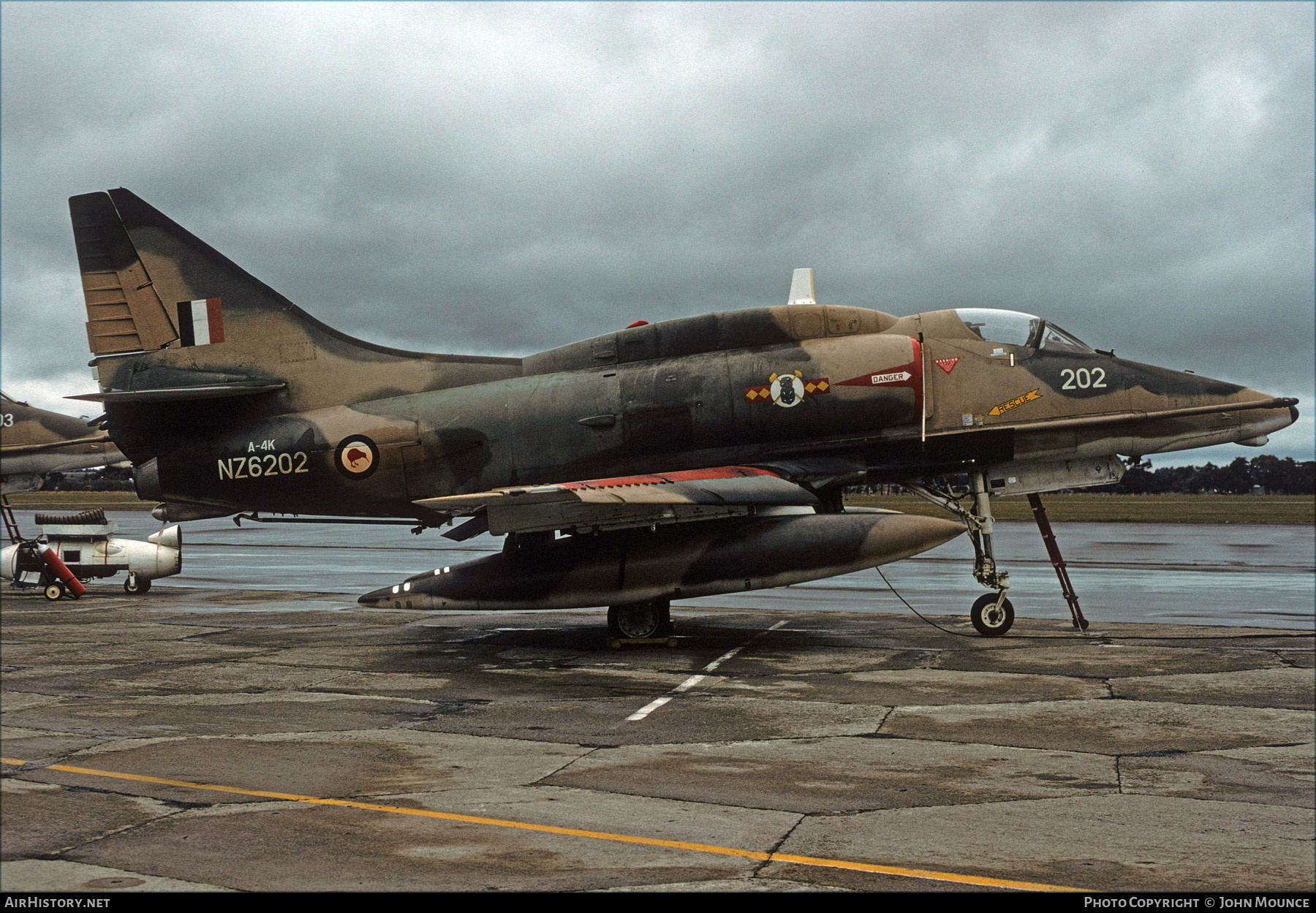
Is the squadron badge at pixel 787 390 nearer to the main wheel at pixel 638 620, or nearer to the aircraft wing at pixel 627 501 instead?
the aircraft wing at pixel 627 501

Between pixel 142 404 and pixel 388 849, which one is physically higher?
pixel 142 404

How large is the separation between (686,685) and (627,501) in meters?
2.06

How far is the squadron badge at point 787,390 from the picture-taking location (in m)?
12.7

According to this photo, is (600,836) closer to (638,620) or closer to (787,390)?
(638,620)

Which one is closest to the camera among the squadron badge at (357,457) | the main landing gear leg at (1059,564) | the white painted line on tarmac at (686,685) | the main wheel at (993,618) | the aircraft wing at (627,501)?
the white painted line on tarmac at (686,685)

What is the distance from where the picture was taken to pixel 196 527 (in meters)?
49.5

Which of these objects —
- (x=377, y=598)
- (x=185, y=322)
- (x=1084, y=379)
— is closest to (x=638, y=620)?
(x=377, y=598)

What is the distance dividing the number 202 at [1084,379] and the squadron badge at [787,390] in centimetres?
303

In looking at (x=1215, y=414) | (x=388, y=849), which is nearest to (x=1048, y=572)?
(x=1215, y=414)

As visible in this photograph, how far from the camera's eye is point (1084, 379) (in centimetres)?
1277

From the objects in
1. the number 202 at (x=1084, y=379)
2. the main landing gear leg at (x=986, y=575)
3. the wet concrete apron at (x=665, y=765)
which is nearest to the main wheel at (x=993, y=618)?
the main landing gear leg at (x=986, y=575)

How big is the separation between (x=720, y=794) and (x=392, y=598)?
24.2 feet

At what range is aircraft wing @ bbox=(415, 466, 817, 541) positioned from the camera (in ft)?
35.8

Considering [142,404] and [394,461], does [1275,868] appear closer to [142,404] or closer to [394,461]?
[394,461]
